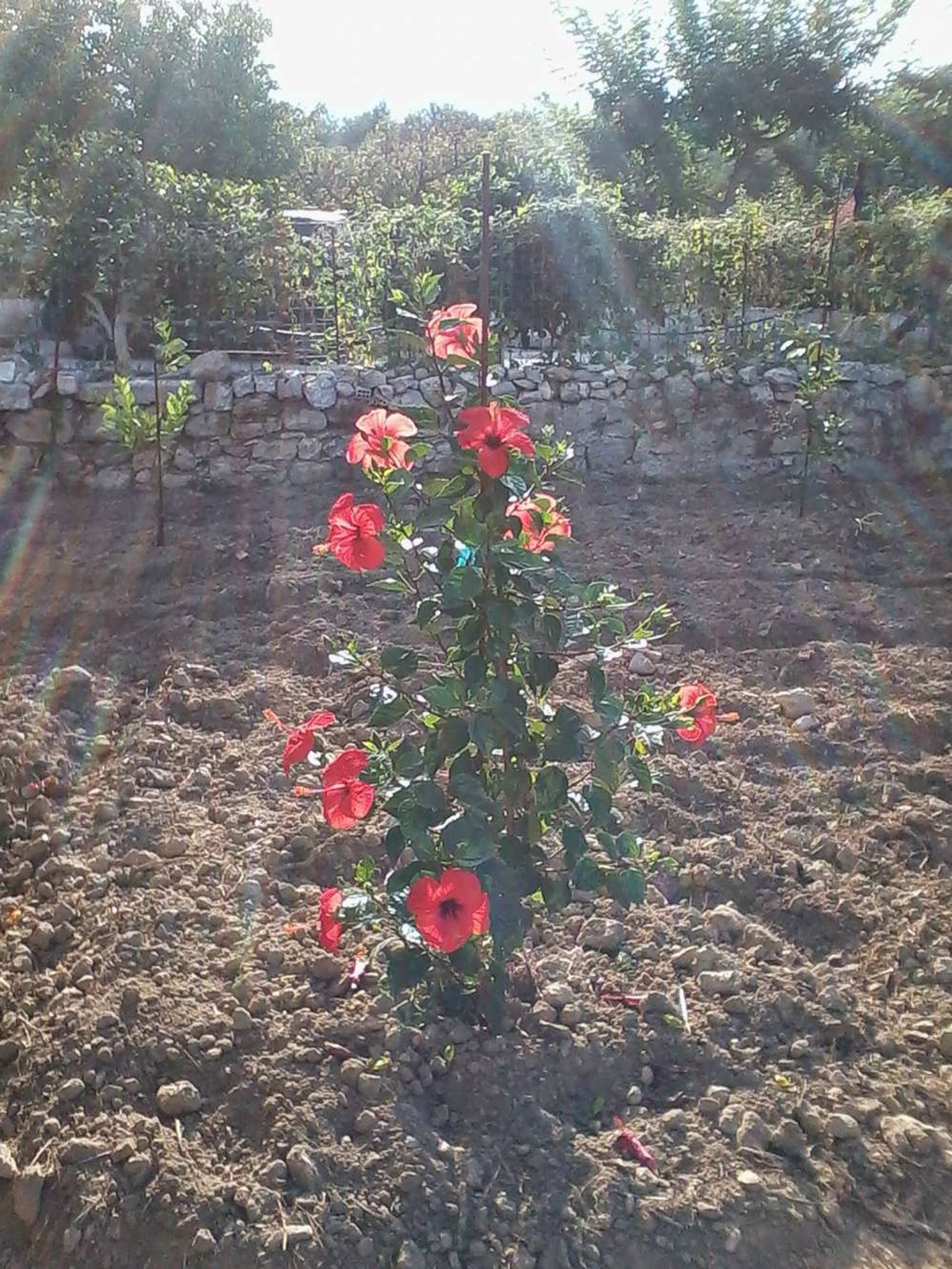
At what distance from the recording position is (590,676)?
2014mm

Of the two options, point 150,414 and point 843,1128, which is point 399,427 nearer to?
point 843,1128

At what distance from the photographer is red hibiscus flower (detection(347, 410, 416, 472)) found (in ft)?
6.40

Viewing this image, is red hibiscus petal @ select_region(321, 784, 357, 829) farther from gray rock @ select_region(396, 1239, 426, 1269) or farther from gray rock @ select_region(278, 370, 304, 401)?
gray rock @ select_region(278, 370, 304, 401)

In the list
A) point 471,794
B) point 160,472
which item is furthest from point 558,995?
point 160,472

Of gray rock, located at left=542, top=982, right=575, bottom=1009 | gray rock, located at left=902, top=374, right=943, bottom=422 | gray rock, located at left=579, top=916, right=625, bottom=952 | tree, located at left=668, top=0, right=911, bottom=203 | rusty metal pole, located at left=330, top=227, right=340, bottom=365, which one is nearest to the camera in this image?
gray rock, located at left=542, top=982, right=575, bottom=1009

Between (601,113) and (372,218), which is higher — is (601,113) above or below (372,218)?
above

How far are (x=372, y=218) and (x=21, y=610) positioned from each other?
12.9 ft

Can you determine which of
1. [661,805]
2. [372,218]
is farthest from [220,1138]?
[372,218]

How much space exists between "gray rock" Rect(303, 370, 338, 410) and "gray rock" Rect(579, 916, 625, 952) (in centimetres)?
426

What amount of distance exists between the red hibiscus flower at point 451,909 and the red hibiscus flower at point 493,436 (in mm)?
702

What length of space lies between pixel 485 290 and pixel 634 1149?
1.68m

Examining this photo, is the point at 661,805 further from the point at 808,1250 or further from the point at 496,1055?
the point at 808,1250

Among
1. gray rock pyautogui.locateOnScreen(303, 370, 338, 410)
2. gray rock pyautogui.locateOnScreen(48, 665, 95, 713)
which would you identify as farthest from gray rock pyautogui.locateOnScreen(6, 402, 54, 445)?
gray rock pyautogui.locateOnScreen(48, 665, 95, 713)

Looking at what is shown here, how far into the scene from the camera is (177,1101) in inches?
82.9
